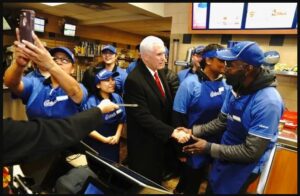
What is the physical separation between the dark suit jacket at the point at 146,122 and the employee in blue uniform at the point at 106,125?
0.18m

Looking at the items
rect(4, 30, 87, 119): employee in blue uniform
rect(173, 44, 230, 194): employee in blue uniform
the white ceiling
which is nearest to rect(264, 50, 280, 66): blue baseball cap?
rect(173, 44, 230, 194): employee in blue uniform

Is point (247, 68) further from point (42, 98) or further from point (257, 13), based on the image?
point (257, 13)

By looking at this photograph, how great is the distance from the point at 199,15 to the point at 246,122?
86.0 inches

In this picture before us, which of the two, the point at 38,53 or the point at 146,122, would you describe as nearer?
the point at 38,53

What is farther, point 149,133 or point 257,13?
point 257,13

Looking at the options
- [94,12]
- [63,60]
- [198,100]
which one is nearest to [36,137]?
[63,60]

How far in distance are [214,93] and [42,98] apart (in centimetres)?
124

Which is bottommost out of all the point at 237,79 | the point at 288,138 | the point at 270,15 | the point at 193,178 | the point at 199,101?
the point at 193,178

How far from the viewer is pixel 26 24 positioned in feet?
3.50

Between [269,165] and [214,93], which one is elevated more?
[214,93]

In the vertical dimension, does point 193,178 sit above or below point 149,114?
below

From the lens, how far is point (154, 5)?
3.65 m

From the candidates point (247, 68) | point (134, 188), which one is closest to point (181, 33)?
point (247, 68)

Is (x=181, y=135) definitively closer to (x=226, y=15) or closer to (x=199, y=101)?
(x=199, y=101)
